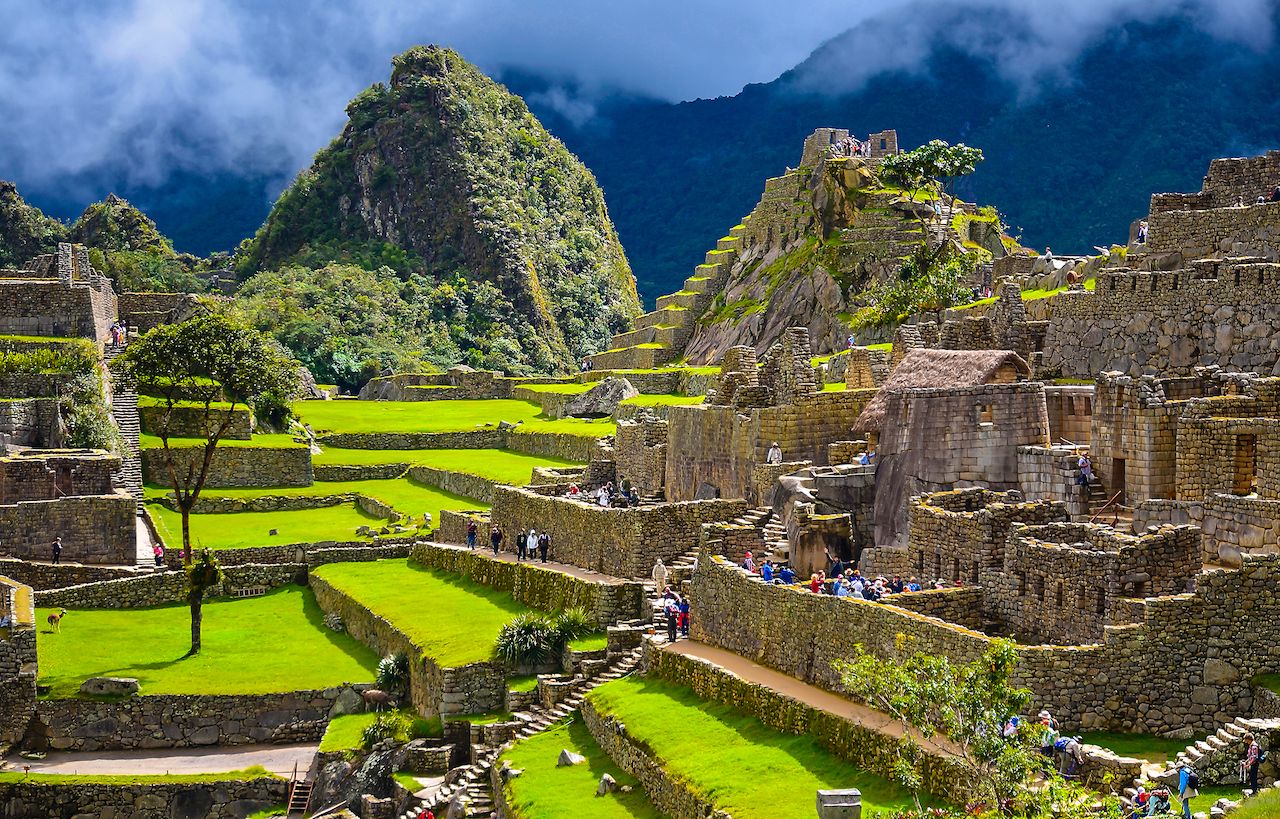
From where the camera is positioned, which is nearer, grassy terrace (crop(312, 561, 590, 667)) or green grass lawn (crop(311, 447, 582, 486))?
grassy terrace (crop(312, 561, 590, 667))

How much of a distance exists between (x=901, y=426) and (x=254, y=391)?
33228mm

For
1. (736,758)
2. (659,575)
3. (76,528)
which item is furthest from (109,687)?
(736,758)

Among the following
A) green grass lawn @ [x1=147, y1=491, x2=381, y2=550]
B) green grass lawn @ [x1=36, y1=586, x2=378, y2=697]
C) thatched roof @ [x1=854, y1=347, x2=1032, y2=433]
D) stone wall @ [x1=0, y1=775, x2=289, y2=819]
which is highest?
thatched roof @ [x1=854, y1=347, x2=1032, y2=433]

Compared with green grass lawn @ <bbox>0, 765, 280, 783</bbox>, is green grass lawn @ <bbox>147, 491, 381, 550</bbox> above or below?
above

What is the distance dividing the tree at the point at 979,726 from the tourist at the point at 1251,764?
196cm

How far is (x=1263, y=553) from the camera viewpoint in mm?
24297

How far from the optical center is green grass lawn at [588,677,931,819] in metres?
24.8

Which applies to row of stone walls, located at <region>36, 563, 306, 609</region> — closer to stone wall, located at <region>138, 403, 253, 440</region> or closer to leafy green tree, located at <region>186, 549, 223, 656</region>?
leafy green tree, located at <region>186, 549, 223, 656</region>

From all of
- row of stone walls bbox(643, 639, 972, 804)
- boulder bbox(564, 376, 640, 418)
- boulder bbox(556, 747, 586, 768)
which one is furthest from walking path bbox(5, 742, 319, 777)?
boulder bbox(564, 376, 640, 418)

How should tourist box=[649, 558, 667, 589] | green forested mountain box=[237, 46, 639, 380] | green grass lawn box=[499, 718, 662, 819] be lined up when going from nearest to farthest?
green grass lawn box=[499, 718, 662, 819] < tourist box=[649, 558, 667, 589] < green forested mountain box=[237, 46, 639, 380]

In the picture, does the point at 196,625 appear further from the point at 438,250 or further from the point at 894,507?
the point at 438,250

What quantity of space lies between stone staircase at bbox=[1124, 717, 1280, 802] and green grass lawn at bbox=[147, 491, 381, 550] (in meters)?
37.8

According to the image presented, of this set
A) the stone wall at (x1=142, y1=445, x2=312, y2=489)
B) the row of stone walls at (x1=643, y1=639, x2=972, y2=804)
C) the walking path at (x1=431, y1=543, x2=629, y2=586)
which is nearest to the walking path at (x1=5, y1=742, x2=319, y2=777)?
the walking path at (x1=431, y1=543, x2=629, y2=586)

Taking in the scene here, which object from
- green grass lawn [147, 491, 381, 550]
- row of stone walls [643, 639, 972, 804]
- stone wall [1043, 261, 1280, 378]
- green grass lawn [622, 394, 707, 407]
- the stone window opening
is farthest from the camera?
green grass lawn [622, 394, 707, 407]
